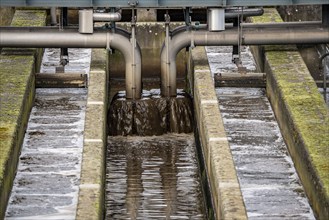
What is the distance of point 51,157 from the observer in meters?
29.0

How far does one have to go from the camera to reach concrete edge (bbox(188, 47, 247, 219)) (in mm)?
25500

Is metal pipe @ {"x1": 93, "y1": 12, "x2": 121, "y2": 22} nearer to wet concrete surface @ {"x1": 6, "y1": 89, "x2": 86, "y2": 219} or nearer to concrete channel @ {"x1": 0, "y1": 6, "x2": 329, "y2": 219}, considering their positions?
concrete channel @ {"x1": 0, "y1": 6, "x2": 329, "y2": 219}

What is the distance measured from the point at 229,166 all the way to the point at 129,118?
6.70 metres

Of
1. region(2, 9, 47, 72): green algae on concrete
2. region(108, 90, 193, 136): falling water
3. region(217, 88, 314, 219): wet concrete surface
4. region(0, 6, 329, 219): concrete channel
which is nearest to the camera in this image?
region(0, 6, 329, 219): concrete channel

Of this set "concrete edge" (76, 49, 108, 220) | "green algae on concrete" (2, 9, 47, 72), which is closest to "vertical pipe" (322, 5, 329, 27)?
"concrete edge" (76, 49, 108, 220)

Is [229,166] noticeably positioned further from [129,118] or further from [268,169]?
[129,118]

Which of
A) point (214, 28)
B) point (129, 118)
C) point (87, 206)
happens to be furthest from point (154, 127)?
point (87, 206)

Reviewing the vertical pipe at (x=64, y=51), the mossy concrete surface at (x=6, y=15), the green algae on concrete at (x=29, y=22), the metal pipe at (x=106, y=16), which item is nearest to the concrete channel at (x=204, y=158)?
the green algae on concrete at (x=29, y=22)

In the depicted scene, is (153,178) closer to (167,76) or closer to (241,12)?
(167,76)

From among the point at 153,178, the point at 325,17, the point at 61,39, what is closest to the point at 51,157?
the point at 153,178

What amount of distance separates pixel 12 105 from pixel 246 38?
661 centimetres

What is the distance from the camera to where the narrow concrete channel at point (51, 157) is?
26.4m

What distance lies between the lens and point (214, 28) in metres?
33.0

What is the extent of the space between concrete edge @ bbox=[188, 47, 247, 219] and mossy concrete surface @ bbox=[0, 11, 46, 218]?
3.98 metres
